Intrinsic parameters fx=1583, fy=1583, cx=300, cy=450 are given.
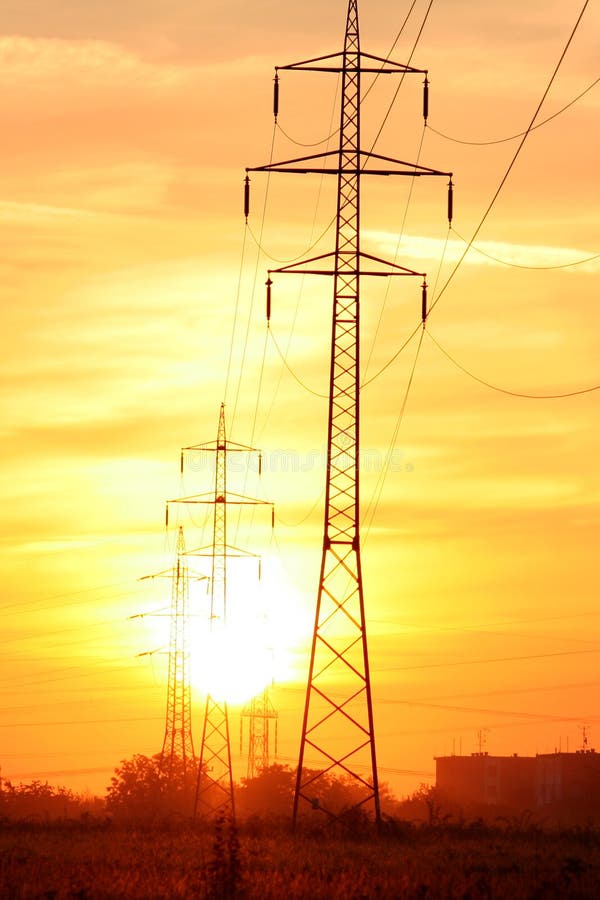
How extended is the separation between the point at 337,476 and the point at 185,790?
62549mm

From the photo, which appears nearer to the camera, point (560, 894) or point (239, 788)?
point (560, 894)

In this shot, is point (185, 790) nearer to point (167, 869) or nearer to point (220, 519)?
point (220, 519)

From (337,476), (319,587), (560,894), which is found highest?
(337,476)

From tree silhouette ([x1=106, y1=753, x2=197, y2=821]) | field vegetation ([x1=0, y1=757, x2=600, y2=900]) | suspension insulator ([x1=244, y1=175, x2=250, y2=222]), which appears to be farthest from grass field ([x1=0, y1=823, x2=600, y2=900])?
tree silhouette ([x1=106, y1=753, x2=197, y2=821])

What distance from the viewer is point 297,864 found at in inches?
1517

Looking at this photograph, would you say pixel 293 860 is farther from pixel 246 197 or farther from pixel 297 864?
pixel 246 197

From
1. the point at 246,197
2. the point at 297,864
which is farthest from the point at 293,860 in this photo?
the point at 246,197

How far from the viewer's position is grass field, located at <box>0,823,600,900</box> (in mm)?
32375

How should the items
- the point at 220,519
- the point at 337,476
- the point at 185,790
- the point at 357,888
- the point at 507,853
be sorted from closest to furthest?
the point at 357,888, the point at 507,853, the point at 337,476, the point at 220,519, the point at 185,790

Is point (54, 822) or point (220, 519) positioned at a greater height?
point (220, 519)

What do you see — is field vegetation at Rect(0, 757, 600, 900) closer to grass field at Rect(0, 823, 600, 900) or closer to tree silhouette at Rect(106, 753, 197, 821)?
grass field at Rect(0, 823, 600, 900)

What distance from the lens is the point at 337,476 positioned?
47500 mm

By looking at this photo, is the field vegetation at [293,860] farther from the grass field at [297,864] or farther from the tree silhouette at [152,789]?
the tree silhouette at [152,789]

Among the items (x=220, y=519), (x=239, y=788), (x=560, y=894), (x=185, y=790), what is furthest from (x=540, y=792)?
(x=560, y=894)
